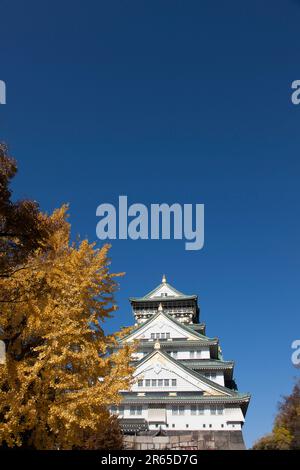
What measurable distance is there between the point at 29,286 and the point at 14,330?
1.52 m

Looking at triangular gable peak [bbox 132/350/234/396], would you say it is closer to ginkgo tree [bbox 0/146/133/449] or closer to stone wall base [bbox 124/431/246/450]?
stone wall base [bbox 124/431/246/450]

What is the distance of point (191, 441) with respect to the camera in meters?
29.2

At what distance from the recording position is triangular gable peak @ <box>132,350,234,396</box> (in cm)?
3709

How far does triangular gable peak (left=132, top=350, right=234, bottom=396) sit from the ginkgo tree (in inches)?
1037

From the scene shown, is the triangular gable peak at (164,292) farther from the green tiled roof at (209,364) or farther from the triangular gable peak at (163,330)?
the green tiled roof at (209,364)

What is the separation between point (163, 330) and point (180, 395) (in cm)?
896

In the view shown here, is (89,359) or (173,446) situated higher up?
(89,359)

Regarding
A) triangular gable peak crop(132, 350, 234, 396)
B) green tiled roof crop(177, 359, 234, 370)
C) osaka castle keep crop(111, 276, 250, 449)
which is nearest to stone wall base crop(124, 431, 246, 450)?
osaka castle keep crop(111, 276, 250, 449)

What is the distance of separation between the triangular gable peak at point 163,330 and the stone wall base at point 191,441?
10.9m

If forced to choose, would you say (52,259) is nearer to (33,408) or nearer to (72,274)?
(72,274)

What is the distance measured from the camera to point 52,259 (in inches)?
561

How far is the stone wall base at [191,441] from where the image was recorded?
28.0m

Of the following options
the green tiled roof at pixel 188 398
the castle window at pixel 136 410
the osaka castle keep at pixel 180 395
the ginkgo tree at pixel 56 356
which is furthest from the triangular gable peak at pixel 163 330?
the ginkgo tree at pixel 56 356
